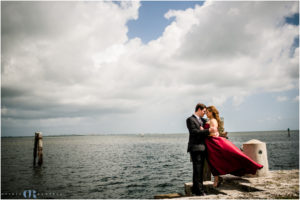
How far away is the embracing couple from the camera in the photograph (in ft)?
19.1

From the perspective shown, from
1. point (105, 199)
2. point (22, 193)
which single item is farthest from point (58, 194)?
point (105, 199)

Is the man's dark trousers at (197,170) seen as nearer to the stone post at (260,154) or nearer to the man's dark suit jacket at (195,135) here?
the man's dark suit jacket at (195,135)

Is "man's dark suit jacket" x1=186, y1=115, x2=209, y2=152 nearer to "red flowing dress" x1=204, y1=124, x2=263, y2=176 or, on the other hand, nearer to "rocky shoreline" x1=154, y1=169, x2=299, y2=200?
"red flowing dress" x1=204, y1=124, x2=263, y2=176

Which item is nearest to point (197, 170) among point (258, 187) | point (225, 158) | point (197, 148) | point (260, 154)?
point (197, 148)

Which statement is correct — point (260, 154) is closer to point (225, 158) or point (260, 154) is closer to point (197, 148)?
point (225, 158)

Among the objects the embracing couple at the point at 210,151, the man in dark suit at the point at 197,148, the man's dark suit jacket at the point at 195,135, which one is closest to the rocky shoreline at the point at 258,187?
the man in dark suit at the point at 197,148

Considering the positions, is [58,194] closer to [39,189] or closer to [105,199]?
[39,189]

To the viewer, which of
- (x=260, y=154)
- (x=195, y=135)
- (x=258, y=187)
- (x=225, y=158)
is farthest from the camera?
(x=260, y=154)

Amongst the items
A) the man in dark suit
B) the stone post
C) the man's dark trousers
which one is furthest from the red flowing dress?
the stone post

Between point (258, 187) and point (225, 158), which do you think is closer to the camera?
point (258, 187)

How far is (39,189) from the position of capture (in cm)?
1427

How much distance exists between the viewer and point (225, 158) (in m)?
6.05

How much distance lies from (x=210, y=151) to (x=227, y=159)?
56 cm

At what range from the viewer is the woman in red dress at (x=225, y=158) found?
19.6 ft
